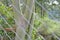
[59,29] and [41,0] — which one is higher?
[41,0]

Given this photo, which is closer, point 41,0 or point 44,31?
point 41,0

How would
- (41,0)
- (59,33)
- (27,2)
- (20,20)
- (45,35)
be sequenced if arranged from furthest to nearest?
(45,35)
(41,0)
(59,33)
(27,2)
(20,20)

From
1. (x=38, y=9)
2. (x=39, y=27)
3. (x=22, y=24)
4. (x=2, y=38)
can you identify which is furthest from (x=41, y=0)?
(x=22, y=24)

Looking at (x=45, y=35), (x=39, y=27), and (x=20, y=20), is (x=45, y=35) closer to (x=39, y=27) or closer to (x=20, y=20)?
(x=39, y=27)

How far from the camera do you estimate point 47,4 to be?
3.49 meters

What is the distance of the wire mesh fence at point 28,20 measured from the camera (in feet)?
6.80

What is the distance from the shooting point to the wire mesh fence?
2.07 m

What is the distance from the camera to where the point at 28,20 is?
228 centimetres

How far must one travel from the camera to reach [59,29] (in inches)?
112

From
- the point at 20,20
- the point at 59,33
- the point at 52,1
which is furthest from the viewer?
the point at 52,1

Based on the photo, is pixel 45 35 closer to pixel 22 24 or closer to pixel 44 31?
pixel 44 31

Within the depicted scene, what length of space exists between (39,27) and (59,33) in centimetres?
56

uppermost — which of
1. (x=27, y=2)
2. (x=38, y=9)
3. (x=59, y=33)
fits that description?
(x=27, y=2)

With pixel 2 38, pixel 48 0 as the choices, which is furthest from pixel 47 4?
pixel 2 38
